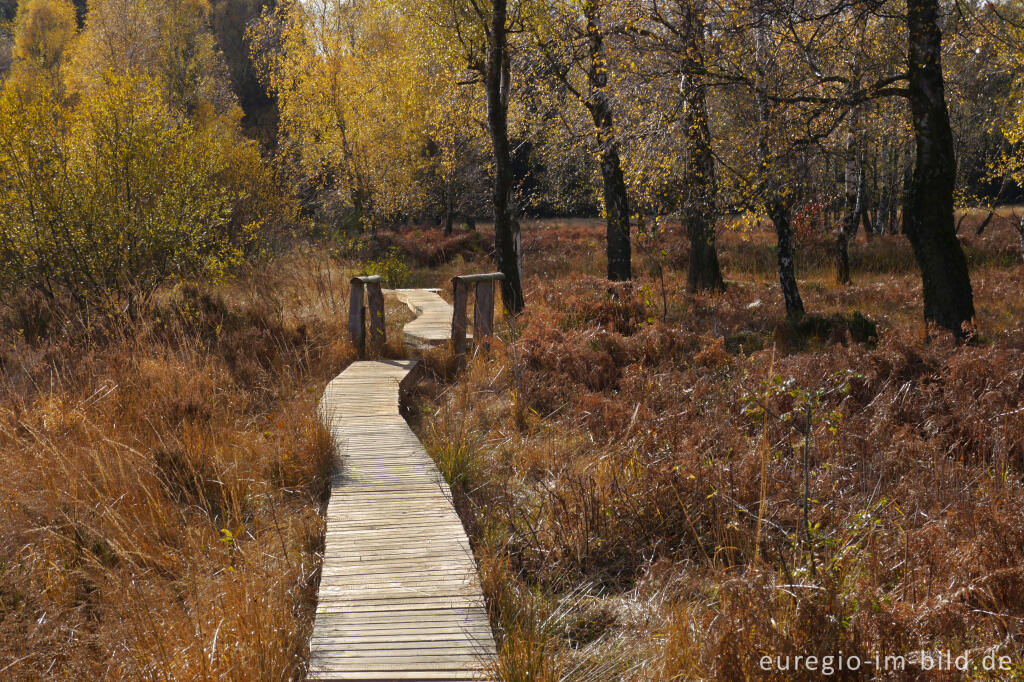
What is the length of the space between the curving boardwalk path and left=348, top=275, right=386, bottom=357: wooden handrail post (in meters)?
3.41

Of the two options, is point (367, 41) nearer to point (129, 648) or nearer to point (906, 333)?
point (906, 333)

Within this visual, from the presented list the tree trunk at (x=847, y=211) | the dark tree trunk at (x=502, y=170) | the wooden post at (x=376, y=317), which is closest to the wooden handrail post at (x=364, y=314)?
the wooden post at (x=376, y=317)

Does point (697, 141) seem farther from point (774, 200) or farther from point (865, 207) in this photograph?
point (865, 207)

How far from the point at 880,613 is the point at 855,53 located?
8.57 meters

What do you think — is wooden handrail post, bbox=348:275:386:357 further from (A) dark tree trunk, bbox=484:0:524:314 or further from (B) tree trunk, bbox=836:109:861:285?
(B) tree trunk, bbox=836:109:861:285

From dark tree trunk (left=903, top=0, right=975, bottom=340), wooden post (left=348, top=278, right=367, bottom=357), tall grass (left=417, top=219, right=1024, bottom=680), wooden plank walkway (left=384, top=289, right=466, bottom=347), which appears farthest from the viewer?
wooden plank walkway (left=384, top=289, right=466, bottom=347)

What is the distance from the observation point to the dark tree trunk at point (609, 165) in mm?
11945

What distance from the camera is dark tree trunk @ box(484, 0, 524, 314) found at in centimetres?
1124

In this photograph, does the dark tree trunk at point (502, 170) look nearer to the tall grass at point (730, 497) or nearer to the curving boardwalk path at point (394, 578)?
the tall grass at point (730, 497)

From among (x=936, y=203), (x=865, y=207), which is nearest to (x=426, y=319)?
(x=936, y=203)

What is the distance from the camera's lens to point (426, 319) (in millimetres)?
11219

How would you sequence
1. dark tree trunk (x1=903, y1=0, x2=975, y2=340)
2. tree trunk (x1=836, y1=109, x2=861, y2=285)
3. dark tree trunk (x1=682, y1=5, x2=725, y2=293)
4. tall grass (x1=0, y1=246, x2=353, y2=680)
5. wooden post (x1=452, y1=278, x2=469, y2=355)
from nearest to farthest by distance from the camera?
tall grass (x1=0, y1=246, x2=353, y2=680), dark tree trunk (x1=903, y1=0, x2=975, y2=340), wooden post (x1=452, y1=278, x2=469, y2=355), dark tree trunk (x1=682, y1=5, x2=725, y2=293), tree trunk (x1=836, y1=109, x2=861, y2=285)

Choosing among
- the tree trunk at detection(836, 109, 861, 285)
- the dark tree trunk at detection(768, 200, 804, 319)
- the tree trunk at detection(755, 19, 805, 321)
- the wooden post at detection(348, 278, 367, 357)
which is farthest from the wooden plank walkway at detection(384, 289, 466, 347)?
the tree trunk at detection(836, 109, 861, 285)

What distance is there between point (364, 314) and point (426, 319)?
5.21 feet
